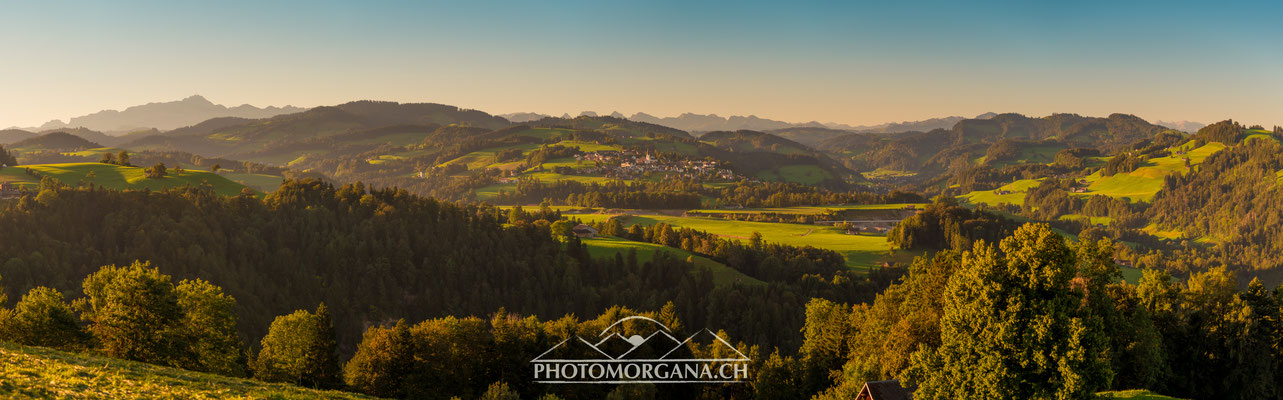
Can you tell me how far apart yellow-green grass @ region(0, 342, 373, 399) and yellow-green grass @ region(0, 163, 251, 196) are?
402 ft

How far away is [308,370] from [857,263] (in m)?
146

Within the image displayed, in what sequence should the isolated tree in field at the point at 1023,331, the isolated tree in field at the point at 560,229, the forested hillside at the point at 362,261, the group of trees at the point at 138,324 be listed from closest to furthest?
the isolated tree in field at the point at 1023,331 → the group of trees at the point at 138,324 → the forested hillside at the point at 362,261 → the isolated tree in field at the point at 560,229

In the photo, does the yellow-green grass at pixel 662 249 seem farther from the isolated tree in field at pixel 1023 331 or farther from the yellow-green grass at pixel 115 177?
the isolated tree in field at pixel 1023 331

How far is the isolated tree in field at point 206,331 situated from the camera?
43.2m

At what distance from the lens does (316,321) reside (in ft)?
159

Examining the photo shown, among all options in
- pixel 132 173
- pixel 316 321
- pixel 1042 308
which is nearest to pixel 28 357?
pixel 316 321

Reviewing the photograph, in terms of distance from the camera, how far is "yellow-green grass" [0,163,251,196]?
133500 mm

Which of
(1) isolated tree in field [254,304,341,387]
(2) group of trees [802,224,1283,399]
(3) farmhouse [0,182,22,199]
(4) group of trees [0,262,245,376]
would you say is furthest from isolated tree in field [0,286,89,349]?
(3) farmhouse [0,182,22,199]

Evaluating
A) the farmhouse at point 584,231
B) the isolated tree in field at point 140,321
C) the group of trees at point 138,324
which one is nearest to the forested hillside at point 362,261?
the farmhouse at point 584,231

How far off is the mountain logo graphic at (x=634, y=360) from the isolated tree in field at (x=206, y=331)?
A: 74.9 ft

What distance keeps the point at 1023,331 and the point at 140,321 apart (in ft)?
181

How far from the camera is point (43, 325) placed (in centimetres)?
4072

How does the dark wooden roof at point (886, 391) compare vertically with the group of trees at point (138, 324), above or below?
below

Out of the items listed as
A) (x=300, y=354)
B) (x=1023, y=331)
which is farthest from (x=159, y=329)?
(x=1023, y=331)
